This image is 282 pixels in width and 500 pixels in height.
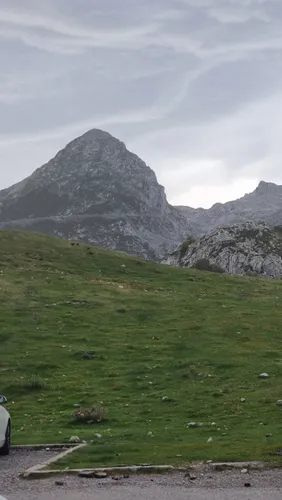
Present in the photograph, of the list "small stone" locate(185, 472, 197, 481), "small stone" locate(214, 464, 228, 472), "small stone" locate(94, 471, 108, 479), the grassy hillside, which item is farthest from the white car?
"small stone" locate(214, 464, 228, 472)

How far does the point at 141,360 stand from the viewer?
39.0 m

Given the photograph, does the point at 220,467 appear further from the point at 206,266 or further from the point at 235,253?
the point at 235,253

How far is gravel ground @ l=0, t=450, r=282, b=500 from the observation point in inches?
514

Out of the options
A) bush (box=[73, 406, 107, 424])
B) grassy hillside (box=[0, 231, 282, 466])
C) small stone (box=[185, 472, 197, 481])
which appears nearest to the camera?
small stone (box=[185, 472, 197, 481])

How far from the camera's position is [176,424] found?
2470 centimetres

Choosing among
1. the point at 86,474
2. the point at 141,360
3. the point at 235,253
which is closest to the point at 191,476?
the point at 86,474

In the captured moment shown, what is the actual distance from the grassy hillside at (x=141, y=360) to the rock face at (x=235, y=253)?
6703 cm

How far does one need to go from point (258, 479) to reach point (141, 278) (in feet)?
197

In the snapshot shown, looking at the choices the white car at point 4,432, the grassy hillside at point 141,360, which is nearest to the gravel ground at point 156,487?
the grassy hillside at point 141,360

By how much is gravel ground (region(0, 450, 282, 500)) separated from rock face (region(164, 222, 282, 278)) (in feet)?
384

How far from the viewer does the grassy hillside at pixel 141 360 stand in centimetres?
2192

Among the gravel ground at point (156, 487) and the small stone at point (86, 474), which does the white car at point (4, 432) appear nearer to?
the gravel ground at point (156, 487)

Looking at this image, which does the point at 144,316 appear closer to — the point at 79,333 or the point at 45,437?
the point at 79,333

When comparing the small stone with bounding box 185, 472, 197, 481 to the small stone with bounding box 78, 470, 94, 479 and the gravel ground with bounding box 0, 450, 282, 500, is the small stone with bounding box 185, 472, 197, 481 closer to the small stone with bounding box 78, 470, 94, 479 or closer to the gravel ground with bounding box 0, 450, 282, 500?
the gravel ground with bounding box 0, 450, 282, 500
